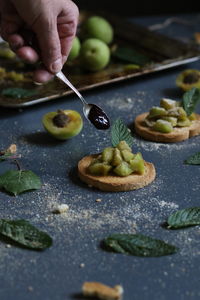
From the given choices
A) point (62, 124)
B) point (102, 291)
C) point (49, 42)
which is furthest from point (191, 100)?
point (102, 291)

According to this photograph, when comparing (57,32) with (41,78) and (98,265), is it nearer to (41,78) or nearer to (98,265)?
(41,78)

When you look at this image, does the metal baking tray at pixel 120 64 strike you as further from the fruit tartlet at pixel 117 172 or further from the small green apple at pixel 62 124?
the fruit tartlet at pixel 117 172

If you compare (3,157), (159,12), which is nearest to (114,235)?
(3,157)

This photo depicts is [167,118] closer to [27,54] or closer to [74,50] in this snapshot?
[27,54]

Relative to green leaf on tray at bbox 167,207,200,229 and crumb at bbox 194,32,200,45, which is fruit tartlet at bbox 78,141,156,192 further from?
crumb at bbox 194,32,200,45

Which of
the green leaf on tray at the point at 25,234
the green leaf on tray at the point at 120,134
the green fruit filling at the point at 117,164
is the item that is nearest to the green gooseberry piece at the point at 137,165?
the green fruit filling at the point at 117,164

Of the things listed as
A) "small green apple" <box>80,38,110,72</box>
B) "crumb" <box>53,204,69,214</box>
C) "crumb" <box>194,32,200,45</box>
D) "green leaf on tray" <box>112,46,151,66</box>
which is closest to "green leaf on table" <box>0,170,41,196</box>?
"crumb" <box>53,204,69,214</box>
